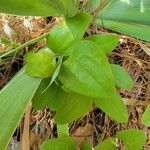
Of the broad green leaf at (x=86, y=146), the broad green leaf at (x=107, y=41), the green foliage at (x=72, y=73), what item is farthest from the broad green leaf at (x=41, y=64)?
the broad green leaf at (x=86, y=146)

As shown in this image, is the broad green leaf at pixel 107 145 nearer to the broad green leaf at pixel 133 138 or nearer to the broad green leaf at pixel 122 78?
the broad green leaf at pixel 133 138

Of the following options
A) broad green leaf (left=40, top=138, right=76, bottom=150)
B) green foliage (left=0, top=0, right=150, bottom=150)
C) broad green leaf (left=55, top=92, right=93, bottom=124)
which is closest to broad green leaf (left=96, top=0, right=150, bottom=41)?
green foliage (left=0, top=0, right=150, bottom=150)

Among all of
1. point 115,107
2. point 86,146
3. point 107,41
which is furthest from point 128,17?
point 86,146

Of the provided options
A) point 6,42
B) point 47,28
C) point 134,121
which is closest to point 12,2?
point 6,42

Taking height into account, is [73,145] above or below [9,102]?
below

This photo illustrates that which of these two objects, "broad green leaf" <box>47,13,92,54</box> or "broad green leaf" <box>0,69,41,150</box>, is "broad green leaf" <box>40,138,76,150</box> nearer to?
"broad green leaf" <box>0,69,41,150</box>

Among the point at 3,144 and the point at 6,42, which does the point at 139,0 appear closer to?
the point at 6,42

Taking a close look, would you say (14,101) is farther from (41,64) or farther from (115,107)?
(115,107)

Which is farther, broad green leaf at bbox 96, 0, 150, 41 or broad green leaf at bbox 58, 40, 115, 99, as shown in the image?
broad green leaf at bbox 96, 0, 150, 41
